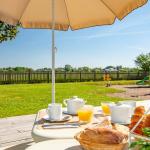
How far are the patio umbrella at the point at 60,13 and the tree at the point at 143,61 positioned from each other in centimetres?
3123

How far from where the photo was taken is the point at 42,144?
178 cm

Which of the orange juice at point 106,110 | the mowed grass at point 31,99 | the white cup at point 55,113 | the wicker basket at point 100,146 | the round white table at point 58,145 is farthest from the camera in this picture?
the mowed grass at point 31,99

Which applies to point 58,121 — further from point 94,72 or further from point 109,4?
point 94,72

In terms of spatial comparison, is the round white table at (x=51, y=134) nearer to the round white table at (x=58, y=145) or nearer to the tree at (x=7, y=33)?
the round white table at (x=58, y=145)

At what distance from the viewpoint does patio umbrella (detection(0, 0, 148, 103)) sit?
4016mm

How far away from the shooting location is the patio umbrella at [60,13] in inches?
158

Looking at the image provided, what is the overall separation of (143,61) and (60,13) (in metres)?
32.7

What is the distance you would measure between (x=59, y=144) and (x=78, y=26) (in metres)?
2.90

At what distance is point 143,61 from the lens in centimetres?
3606

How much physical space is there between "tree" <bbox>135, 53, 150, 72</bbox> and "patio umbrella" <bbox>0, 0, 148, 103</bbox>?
31.2 m

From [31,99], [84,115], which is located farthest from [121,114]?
[31,99]

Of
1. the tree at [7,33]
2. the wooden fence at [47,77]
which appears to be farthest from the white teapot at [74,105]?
the wooden fence at [47,77]

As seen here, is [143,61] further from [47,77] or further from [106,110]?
[106,110]

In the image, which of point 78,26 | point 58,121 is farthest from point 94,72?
point 58,121
